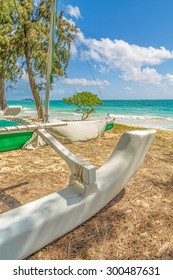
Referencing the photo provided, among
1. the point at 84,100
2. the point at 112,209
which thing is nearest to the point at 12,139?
the point at 112,209

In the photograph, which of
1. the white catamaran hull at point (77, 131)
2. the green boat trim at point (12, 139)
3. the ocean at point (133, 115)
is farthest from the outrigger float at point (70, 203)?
the ocean at point (133, 115)

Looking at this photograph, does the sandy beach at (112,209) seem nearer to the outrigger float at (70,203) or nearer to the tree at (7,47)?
the outrigger float at (70,203)

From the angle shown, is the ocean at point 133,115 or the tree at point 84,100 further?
the ocean at point 133,115

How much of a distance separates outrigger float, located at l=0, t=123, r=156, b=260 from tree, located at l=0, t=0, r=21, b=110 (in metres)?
8.59

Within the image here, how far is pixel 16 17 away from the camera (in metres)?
9.81

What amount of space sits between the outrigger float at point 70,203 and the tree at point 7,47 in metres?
8.59

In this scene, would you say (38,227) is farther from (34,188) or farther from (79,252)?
(34,188)

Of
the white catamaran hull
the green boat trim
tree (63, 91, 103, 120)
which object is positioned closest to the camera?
the green boat trim

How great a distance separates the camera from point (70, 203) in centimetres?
183

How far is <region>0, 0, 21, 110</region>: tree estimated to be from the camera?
897 cm

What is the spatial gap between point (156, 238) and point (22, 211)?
3.84 ft

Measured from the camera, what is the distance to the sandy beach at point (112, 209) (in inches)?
68.1

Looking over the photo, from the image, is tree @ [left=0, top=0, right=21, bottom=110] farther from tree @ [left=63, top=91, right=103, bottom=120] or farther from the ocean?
the ocean

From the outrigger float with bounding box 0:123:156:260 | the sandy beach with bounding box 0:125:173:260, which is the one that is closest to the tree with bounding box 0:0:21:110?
the sandy beach with bounding box 0:125:173:260
